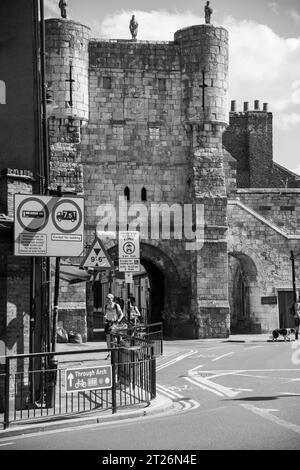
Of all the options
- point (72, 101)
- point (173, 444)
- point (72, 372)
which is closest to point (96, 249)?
point (72, 372)

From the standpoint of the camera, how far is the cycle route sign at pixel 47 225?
13.2m

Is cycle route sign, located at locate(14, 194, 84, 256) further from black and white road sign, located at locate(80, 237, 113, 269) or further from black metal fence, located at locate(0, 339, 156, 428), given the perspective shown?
black and white road sign, located at locate(80, 237, 113, 269)

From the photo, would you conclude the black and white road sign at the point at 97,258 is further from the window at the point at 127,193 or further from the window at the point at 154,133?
the window at the point at 154,133

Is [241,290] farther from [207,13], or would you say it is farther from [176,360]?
[176,360]

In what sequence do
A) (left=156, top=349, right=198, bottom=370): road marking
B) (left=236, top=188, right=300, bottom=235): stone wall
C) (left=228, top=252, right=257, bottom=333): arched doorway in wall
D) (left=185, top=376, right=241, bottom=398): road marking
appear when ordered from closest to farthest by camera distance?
(left=185, top=376, right=241, bottom=398): road marking
(left=156, top=349, right=198, bottom=370): road marking
(left=228, top=252, right=257, bottom=333): arched doorway in wall
(left=236, top=188, right=300, bottom=235): stone wall

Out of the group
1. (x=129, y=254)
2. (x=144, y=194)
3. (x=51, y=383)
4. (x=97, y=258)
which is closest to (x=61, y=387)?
(x=51, y=383)

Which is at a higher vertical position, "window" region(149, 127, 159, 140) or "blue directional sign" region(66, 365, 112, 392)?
"window" region(149, 127, 159, 140)

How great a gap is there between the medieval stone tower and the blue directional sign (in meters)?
20.5

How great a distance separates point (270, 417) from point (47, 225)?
501 centimetres

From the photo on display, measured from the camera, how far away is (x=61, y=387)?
1280 cm

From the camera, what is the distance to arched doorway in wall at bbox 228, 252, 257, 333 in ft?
118

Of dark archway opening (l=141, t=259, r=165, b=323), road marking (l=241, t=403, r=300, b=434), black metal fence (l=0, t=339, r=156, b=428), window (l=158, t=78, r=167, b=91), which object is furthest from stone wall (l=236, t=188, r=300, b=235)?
road marking (l=241, t=403, r=300, b=434)

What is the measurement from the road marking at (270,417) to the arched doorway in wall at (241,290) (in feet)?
74.6

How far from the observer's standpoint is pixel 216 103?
1351 inches
